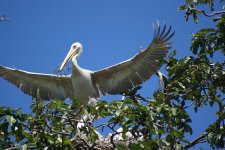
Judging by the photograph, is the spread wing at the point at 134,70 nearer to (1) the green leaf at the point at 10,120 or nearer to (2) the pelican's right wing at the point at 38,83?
(2) the pelican's right wing at the point at 38,83

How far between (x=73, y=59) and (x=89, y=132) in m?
5.34

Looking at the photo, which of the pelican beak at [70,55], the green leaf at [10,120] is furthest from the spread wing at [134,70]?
the green leaf at [10,120]

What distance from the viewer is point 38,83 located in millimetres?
13055

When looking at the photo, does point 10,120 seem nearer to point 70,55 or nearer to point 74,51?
point 70,55

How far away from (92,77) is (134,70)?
1.05 meters

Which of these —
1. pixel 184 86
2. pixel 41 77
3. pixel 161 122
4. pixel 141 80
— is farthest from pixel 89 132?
pixel 41 77

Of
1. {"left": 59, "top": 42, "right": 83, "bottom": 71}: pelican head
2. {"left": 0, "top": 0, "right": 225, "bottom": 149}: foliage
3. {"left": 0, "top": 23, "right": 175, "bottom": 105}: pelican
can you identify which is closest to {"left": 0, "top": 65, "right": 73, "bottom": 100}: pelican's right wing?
{"left": 0, "top": 23, "right": 175, "bottom": 105}: pelican

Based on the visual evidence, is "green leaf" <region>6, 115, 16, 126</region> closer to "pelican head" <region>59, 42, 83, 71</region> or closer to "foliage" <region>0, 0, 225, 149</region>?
"foliage" <region>0, 0, 225, 149</region>

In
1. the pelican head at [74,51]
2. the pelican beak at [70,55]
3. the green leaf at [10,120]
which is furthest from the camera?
the pelican head at [74,51]

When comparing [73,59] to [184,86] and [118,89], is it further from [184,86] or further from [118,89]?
[184,86]

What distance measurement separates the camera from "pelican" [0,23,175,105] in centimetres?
1164

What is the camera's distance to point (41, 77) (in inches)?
509

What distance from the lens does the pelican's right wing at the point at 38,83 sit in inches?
507

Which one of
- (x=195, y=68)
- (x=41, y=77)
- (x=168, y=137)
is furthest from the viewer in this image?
(x=41, y=77)
